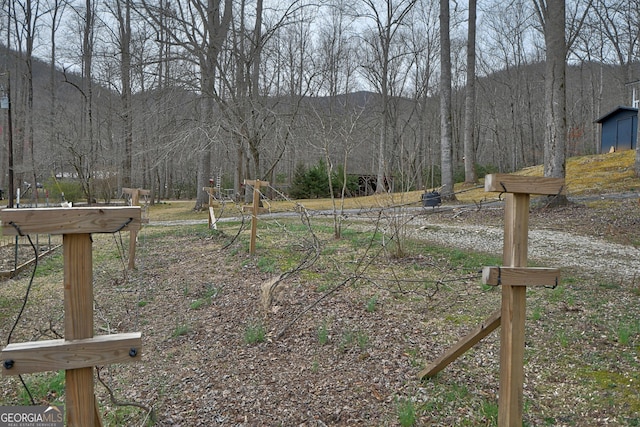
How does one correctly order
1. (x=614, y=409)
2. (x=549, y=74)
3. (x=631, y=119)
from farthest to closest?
(x=631, y=119)
(x=549, y=74)
(x=614, y=409)

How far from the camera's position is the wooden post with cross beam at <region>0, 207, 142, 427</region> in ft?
6.44

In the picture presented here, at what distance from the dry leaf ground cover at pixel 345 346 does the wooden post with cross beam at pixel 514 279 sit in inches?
21.2

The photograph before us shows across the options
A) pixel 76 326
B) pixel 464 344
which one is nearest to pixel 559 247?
pixel 464 344

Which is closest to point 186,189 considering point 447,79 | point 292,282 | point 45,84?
point 45,84

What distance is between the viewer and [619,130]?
2603 cm

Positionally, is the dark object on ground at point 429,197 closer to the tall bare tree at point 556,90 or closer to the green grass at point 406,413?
the green grass at point 406,413

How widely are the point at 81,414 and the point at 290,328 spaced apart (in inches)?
112

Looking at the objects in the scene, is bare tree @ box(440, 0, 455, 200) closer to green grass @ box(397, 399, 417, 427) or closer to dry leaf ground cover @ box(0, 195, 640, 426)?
dry leaf ground cover @ box(0, 195, 640, 426)

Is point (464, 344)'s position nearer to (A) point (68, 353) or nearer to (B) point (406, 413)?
(B) point (406, 413)

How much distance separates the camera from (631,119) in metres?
24.9

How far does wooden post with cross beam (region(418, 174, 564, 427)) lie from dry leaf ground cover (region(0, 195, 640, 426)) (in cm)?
54

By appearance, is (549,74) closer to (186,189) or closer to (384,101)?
(384,101)

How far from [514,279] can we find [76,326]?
7.12 feet

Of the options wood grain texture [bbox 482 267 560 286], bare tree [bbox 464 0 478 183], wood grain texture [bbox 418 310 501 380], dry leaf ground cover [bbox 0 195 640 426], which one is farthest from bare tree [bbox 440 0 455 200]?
wood grain texture [bbox 482 267 560 286]
